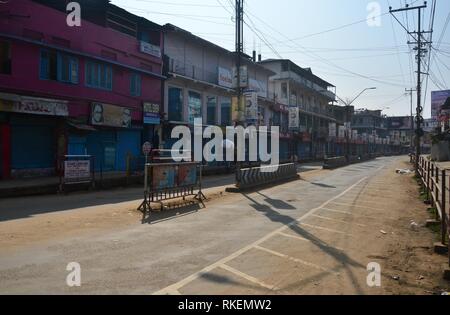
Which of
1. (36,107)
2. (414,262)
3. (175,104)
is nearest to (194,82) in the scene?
(175,104)

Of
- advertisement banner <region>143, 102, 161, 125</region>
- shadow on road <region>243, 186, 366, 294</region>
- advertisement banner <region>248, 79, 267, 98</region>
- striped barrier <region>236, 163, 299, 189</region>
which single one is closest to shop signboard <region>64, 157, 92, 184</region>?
striped barrier <region>236, 163, 299, 189</region>

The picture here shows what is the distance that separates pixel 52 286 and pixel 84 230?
178 inches

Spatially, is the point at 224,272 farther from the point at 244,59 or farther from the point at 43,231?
the point at 244,59

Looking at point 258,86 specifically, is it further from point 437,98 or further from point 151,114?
point 437,98

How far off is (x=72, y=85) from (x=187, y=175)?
12.5m

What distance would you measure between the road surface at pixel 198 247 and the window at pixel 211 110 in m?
27.5

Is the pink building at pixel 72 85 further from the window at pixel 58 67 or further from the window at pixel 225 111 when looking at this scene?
the window at pixel 225 111

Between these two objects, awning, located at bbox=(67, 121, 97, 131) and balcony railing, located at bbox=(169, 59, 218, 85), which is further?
balcony railing, located at bbox=(169, 59, 218, 85)

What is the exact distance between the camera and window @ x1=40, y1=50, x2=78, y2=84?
2362 cm

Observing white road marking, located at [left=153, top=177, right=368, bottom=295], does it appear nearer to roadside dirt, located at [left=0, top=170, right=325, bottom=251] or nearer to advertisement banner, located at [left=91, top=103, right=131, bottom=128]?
roadside dirt, located at [left=0, top=170, right=325, bottom=251]

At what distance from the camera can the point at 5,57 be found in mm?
21625

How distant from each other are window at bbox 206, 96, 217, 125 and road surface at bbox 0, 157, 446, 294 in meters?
27.5
